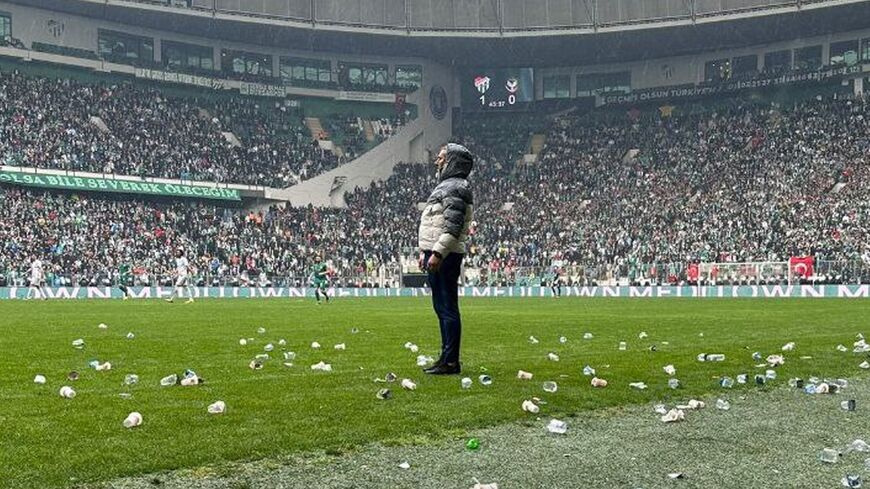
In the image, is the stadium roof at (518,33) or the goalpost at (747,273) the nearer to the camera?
the goalpost at (747,273)

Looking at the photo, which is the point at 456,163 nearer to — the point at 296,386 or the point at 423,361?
the point at 423,361

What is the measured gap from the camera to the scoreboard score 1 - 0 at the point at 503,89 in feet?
250

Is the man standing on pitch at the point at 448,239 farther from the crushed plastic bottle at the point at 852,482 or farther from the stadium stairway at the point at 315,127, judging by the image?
the stadium stairway at the point at 315,127

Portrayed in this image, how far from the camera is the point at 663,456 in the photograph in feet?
18.9

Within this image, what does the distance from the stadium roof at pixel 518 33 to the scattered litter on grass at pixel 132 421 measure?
58262 mm

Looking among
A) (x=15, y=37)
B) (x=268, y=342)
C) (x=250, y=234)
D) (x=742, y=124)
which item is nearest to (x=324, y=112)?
(x=250, y=234)

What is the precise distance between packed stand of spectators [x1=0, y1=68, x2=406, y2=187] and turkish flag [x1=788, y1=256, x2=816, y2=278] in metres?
33.5

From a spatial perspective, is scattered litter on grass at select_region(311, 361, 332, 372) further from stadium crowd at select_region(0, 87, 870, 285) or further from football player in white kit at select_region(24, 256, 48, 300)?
stadium crowd at select_region(0, 87, 870, 285)

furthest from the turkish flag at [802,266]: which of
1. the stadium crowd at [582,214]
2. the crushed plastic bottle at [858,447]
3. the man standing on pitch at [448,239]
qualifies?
the crushed plastic bottle at [858,447]

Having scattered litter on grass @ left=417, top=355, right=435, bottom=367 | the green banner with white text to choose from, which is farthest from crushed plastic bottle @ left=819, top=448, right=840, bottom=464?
the green banner with white text

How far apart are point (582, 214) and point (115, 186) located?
28.6m

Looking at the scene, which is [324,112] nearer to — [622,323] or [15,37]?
[15,37]

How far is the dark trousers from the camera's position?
9250mm

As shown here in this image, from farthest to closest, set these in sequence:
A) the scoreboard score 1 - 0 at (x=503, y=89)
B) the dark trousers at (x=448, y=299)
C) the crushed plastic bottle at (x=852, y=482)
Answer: the scoreboard score 1 - 0 at (x=503, y=89), the dark trousers at (x=448, y=299), the crushed plastic bottle at (x=852, y=482)
